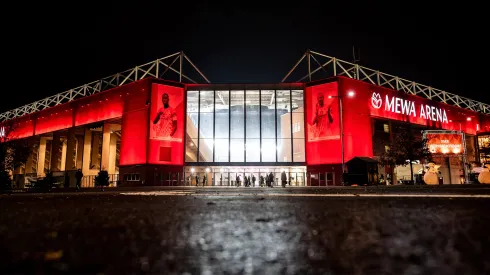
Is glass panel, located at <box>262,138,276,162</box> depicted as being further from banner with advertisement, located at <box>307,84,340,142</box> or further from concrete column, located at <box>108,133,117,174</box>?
concrete column, located at <box>108,133,117,174</box>

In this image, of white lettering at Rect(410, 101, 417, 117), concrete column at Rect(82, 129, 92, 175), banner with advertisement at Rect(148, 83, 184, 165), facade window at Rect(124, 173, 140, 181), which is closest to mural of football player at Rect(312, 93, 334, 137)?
white lettering at Rect(410, 101, 417, 117)

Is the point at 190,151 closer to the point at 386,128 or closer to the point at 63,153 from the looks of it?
the point at 386,128

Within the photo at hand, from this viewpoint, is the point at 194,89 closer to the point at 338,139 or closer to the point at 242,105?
the point at 242,105

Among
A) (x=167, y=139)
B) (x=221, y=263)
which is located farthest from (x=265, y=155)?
(x=221, y=263)

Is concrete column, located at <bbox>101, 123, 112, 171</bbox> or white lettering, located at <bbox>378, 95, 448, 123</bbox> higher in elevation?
white lettering, located at <bbox>378, 95, 448, 123</bbox>

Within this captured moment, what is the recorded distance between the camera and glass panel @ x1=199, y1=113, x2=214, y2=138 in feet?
135

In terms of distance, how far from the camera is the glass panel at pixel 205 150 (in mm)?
40156

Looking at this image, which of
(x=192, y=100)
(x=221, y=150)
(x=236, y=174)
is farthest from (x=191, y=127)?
(x=236, y=174)

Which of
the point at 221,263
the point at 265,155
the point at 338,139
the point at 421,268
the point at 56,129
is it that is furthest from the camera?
the point at 56,129

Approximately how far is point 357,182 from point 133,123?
82.9ft

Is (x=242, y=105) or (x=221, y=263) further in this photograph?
(x=242, y=105)

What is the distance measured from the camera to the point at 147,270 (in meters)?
1.08

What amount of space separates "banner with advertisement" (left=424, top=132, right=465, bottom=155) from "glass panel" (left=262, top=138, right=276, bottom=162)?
17.2 meters

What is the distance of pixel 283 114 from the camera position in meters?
41.7
